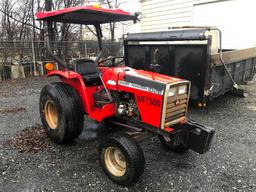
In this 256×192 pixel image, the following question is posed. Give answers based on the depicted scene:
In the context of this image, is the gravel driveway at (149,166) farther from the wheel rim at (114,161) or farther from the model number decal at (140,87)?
the model number decal at (140,87)

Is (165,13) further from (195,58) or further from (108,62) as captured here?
(108,62)

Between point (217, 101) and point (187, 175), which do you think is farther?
point (217, 101)

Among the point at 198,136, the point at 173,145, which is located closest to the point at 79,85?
the point at 173,145

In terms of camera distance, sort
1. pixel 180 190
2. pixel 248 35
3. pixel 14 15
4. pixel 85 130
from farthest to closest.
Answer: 1. pixel 14 15
2. pixel 248 35
3. pixel 85 130
4. pixel 180 190

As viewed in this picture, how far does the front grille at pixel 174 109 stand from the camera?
2.53 m

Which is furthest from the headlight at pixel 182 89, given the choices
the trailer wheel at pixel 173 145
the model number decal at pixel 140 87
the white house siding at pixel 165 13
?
the white house siding at pixel 165 13

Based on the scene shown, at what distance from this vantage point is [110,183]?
2730 mm

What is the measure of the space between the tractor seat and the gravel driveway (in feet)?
3.19

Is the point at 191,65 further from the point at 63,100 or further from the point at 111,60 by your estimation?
the point at 63,100

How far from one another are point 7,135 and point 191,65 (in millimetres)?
3493

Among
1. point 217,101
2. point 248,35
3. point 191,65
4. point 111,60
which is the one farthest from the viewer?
point 248,35

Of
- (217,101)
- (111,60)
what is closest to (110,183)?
(111,60)

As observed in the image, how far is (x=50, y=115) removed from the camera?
3.75 m

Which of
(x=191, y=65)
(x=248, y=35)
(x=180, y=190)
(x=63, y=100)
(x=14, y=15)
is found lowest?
(x=180, y=190)
